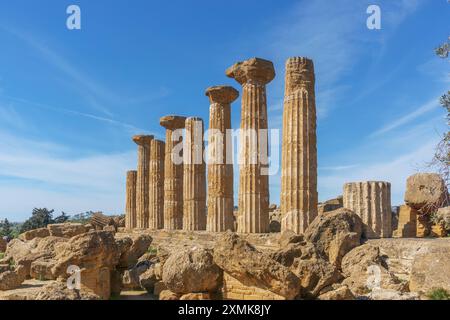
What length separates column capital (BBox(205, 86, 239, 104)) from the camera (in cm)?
2161

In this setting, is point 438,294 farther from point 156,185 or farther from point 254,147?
point 156,185

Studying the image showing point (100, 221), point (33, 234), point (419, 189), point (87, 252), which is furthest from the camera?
point (100, 221)

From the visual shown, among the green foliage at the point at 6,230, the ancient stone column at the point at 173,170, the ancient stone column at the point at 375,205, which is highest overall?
the ancient stone column at the point at 173,170

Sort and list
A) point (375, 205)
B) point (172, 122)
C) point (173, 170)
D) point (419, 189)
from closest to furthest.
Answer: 1. point (375, 205)
2. point (419, 189)
3. point (172, 122)
4. point (173, 170)

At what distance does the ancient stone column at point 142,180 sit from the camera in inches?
1273

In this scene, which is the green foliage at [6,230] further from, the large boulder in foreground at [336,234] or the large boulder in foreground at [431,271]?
the large boulder in foreground at [431,271]

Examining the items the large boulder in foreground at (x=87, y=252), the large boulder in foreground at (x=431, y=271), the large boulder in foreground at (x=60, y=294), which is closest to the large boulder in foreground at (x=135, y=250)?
the large boulder in foreground at (x=87, y=252)

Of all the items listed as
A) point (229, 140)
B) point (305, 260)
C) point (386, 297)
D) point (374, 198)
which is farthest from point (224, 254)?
point (229, 140)

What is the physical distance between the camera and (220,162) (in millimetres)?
21484

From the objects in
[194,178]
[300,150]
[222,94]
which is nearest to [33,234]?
[194,178]

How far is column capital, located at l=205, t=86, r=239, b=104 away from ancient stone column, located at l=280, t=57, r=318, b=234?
604 centimetres

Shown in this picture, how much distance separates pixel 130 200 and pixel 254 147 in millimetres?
19731
